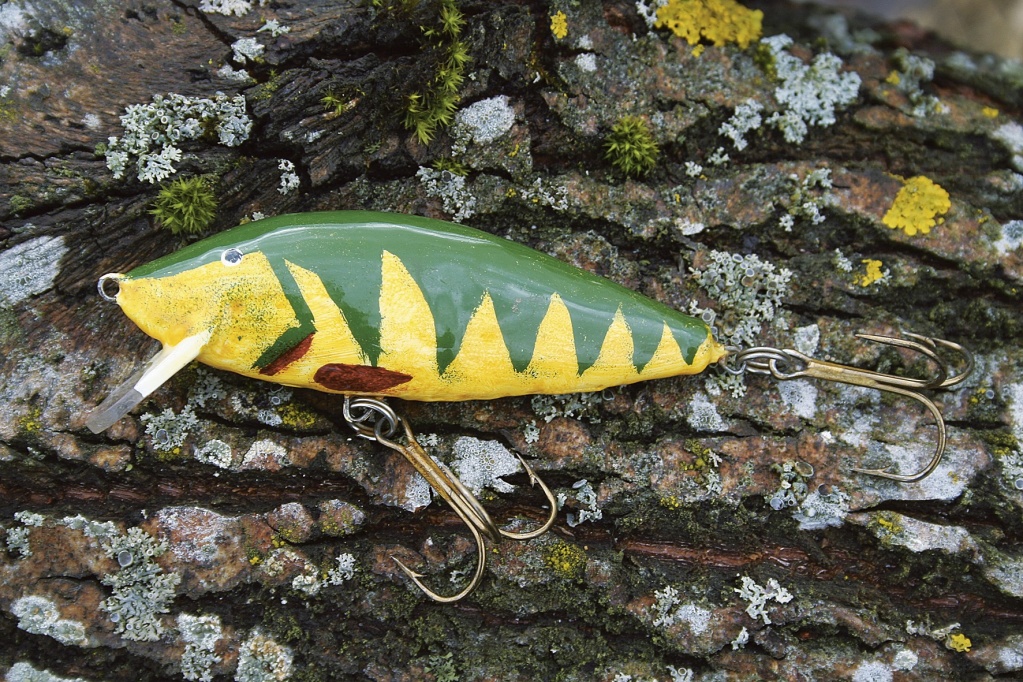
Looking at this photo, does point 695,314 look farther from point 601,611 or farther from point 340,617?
point 340,617

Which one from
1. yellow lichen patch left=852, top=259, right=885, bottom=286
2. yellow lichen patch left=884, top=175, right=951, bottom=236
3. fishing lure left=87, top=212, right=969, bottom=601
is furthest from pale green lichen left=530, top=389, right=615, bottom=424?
yellow lichen patch left=884, top=175, right=951, bottom=236

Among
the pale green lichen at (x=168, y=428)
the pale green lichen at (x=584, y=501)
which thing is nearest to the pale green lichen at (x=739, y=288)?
the pale green lichen at (x=584, y=501)

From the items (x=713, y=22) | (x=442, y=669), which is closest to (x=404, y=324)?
(x=442, y=669)

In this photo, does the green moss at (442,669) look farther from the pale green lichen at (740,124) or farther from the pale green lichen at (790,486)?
the pale green lichen at (740,124)

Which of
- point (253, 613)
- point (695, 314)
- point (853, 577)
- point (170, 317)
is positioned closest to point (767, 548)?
point (853, 577)

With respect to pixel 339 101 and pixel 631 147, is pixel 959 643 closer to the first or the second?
Result: pixel 631 147

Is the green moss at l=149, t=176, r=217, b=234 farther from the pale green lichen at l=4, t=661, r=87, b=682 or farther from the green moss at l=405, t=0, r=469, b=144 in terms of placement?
the pale green lichen at l=4, t=661, r=87, b=682

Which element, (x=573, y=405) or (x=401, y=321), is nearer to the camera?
(x=401, y=321)
